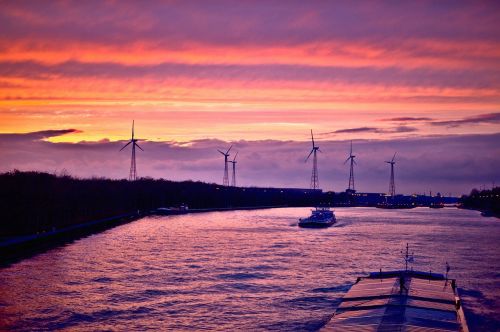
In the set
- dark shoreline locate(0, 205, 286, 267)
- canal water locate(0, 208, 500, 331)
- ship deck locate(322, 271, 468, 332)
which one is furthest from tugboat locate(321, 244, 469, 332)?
dark shoreline locate(0, 205, 286, 267)

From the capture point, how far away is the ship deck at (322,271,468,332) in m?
25.6

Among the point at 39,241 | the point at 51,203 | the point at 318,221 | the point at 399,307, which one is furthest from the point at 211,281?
the point at 318,221

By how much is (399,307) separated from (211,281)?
15.6 m

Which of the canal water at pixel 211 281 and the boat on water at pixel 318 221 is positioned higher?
the boat on water at pixel 318 221

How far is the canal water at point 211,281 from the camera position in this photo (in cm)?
3019

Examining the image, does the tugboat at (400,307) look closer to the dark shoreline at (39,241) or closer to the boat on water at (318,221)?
the dark shoreline at (39,241)

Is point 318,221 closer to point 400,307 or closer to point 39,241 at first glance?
point 39,241


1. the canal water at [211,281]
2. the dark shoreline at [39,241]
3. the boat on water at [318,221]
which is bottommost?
the canal water at [211,281]

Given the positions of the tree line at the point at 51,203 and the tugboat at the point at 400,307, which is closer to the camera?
the tugboat at the point at 400,307

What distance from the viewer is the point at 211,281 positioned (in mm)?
40938

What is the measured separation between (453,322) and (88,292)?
2088 centimetres

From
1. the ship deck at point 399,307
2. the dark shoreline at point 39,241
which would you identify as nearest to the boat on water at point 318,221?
the dark shoreline at point 39,241

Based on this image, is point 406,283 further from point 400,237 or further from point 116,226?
point 116,226

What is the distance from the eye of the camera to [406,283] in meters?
35.3
